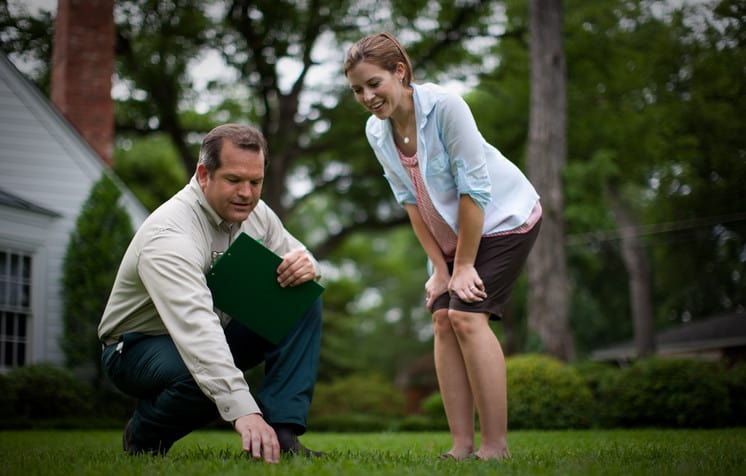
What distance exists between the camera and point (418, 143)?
3.28 metres

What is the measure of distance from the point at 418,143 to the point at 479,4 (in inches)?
559

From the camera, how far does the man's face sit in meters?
2.96

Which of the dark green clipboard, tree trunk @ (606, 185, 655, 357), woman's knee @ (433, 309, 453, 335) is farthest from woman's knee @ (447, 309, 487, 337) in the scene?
tree trunk @ (606, 185, 655, 357)

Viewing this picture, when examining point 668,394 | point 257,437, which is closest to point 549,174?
point 668,394

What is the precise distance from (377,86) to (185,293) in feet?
3.93

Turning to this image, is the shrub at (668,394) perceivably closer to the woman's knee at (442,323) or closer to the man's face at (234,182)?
the woman's knee at (442,323)

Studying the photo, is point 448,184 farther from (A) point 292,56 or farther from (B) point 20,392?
(A) point 292,56

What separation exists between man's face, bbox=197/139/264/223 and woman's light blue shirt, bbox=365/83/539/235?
28.4 inches

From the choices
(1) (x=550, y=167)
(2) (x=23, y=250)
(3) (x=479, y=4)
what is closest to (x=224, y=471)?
(2) (x=23, y=250)

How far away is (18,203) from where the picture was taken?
670cm

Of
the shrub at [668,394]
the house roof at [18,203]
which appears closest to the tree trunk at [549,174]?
the shrub at [668,394]

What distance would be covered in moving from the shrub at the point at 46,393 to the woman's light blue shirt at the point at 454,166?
16.8 ft

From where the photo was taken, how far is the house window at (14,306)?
663cm

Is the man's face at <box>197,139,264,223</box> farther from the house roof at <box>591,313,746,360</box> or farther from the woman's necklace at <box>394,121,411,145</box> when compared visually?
the house roof at <box>591,313,746,360</box>
